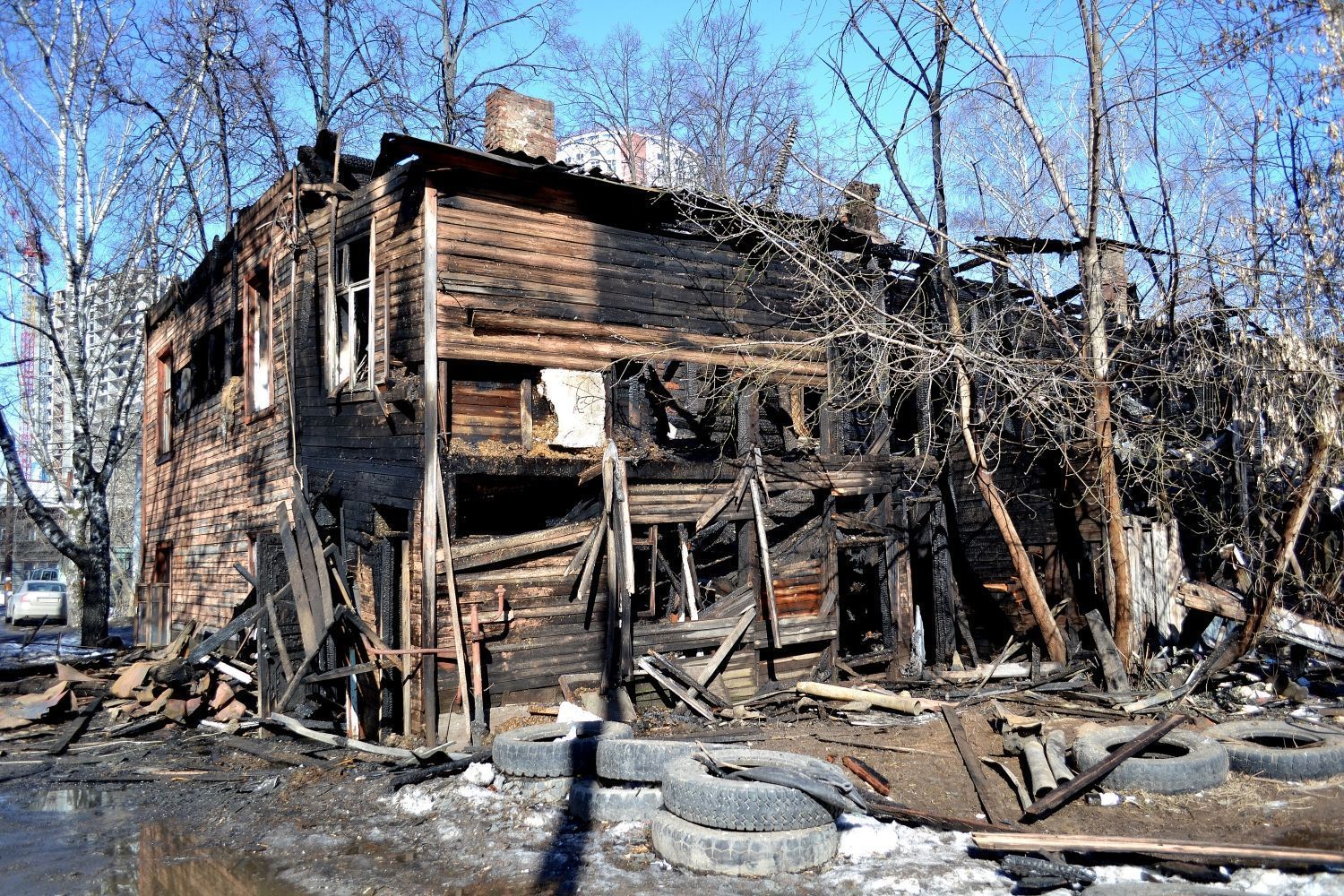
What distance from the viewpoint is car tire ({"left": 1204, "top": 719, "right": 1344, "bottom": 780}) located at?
25.7 ft

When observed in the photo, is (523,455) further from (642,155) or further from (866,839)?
(642,155)

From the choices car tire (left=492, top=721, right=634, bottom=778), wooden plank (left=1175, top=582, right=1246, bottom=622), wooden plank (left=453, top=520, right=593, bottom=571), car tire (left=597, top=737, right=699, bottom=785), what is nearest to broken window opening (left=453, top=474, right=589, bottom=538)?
wooden plank (left=453, top=520, right=593, bottom=571)

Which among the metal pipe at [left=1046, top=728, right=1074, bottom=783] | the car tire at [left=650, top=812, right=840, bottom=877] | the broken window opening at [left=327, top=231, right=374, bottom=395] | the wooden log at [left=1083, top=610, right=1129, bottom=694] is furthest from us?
the broken window opening at [left=327, top=231, right=374, bottom=395]

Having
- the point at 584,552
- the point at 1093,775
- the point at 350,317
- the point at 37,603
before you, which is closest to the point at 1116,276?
the point at 584,552

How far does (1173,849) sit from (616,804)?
3.78 meters

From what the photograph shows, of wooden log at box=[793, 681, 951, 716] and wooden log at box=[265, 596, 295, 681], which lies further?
wooden log at box=[265, 596, 295, 681]

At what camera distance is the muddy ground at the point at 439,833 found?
19.9 ft

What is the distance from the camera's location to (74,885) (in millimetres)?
6324

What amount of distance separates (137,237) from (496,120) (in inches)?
611

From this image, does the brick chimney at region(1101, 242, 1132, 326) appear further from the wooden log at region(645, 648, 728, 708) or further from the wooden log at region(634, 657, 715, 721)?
the wooden log at region(634, 657, 715, 721)

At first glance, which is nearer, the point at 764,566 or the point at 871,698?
the point at 871,698

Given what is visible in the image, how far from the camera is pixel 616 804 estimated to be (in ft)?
23.9

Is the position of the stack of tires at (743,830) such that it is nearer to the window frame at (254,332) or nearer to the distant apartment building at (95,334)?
the window frame at (254,332)

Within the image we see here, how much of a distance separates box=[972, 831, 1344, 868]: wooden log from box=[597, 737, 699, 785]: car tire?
92.8 inches
